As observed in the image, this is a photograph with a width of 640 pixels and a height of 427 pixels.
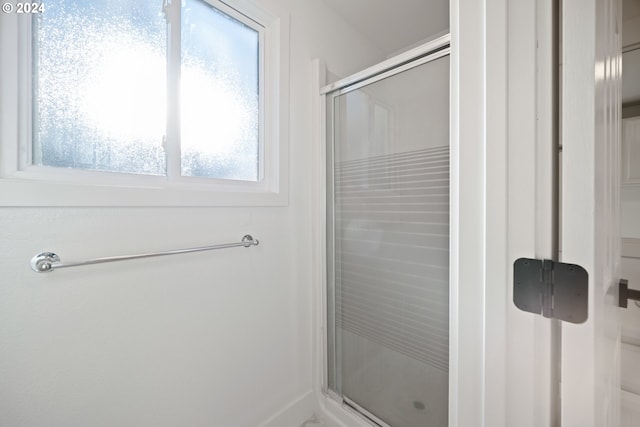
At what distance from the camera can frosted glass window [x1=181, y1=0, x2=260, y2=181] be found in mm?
1099

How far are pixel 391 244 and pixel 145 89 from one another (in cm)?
119

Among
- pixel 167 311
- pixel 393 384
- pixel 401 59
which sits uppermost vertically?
pixel 401 59

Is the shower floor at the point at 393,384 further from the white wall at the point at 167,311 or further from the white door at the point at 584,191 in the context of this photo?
the white door at the point at 584,191

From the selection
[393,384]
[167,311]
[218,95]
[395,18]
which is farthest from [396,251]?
[395,18]

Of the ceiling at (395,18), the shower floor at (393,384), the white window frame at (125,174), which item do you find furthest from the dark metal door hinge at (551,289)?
the ceiling at (395,18)

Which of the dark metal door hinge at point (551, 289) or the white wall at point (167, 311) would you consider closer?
the dark metal door hinge at point (551, 289)

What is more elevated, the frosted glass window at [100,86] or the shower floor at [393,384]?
the frosted glass window at [100,86]

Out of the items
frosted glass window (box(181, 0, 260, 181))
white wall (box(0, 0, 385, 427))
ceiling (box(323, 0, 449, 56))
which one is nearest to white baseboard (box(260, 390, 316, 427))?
white wall (box(0, 0, 385, 427))

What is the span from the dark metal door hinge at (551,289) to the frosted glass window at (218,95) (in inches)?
44.9

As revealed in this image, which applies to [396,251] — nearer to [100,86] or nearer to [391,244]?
[391,244]

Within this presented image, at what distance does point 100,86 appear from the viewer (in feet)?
2.87

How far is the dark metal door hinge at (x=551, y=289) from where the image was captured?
0.47 metres

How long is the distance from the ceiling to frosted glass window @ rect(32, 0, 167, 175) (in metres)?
1.13

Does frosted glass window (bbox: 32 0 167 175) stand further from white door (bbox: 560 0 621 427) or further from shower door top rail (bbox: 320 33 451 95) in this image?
white door (bbox: 560 0 621 427)
